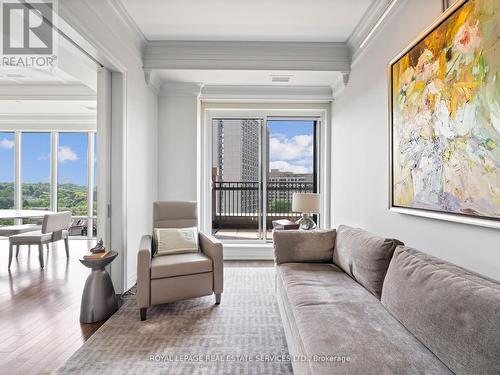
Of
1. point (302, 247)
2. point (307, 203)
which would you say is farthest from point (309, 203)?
point (302, 247)

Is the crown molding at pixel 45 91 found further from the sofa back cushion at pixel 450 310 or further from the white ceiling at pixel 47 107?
the sofa back cushion at pixel 450 310

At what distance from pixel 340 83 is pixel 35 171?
633 cm

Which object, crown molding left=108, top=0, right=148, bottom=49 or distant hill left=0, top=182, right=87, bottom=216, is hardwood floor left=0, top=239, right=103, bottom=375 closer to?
distant hill left=0, top=182, right=87, bottom=216

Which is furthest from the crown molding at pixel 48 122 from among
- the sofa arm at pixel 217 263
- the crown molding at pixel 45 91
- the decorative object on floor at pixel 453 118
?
the decorative object on floor at pixel 453 118

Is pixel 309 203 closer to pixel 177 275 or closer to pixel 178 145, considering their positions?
pixel 177 275

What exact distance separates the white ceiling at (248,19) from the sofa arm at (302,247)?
7.15ft

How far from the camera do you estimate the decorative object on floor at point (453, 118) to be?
137 cm

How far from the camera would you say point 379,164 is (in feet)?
8.62


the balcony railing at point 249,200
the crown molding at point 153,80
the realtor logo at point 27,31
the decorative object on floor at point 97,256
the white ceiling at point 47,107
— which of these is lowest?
the decorative object on floor at point 97,256

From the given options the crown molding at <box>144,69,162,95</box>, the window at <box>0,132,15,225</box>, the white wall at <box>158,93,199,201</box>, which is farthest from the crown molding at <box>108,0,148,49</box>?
the window at <box>0,132,15,225</box>

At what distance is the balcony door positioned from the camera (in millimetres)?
Result: 4605

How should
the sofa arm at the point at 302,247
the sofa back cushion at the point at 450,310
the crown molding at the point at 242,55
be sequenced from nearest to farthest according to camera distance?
the sofa back cushion at the point at 450,310
the sofa arm at the point at 302,247
the crown molding at the point at 242,55

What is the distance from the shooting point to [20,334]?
7.16ft

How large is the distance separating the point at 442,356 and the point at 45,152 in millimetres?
7307
